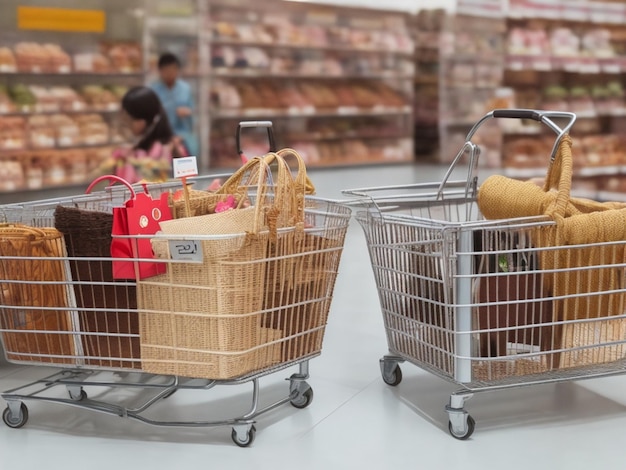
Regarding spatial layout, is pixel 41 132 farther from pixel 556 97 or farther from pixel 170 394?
pixel 556 97

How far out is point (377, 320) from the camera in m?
3.98

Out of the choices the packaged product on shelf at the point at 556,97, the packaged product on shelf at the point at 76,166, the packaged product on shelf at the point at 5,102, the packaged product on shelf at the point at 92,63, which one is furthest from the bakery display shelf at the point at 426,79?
the packaged product on shelf at the point at 5,102

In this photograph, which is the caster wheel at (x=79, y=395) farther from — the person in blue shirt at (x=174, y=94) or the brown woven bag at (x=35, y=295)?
the person in blue shirt at (x=174, y=94)

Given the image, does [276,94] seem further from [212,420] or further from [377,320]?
[212,420]

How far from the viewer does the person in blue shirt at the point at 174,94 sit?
6238mm

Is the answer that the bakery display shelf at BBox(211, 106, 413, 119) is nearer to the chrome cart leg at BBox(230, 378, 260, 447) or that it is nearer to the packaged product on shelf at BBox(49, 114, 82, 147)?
the packaged product on shelf at BBox(49, 114, 82, 147)

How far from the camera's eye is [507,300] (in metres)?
2.43

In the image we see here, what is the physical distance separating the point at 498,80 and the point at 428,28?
2.71ft

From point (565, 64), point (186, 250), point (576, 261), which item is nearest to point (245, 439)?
point (186, 250)

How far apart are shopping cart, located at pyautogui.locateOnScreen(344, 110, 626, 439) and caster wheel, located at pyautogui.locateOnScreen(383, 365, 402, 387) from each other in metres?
0.29

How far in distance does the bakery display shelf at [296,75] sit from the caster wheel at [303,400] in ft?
14.3

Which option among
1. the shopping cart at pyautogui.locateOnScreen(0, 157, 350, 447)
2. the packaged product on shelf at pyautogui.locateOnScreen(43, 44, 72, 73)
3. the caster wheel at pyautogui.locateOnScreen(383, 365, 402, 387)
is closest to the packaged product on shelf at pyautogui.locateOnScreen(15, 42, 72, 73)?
the packaged product on shelf at pyautogui.locateOnScreen(43, 44, 72, 73)

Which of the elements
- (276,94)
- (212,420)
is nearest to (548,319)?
(212,420)

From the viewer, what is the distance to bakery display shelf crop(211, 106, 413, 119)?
6.84 meters
